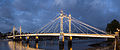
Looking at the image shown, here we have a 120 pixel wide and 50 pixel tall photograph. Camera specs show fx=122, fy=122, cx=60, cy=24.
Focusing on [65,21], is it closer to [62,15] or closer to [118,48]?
[62,15]

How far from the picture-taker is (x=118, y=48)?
33.4m

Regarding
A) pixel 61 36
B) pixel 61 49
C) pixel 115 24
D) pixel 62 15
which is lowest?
pixel 61 49

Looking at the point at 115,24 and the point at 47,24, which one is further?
the point at 47,24

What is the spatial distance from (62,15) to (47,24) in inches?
770

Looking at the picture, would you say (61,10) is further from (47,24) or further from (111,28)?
(111,28)

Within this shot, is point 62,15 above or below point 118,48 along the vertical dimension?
above

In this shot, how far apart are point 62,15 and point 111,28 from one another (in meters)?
28.2

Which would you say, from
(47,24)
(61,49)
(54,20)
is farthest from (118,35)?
(47,24)

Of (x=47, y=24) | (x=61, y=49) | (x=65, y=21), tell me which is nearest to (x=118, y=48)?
(x=61, y=49)

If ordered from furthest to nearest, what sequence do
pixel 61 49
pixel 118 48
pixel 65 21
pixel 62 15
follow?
pixel 65 21 < pixel 62 15 < pixel 61 49 < pixel 118 48

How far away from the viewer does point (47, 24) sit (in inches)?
2731

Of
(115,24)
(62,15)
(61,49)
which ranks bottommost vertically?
(61,49)

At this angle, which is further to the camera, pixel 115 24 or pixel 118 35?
pixel 115 24

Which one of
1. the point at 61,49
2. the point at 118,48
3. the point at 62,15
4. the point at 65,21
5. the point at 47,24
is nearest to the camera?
the point at 118,48
